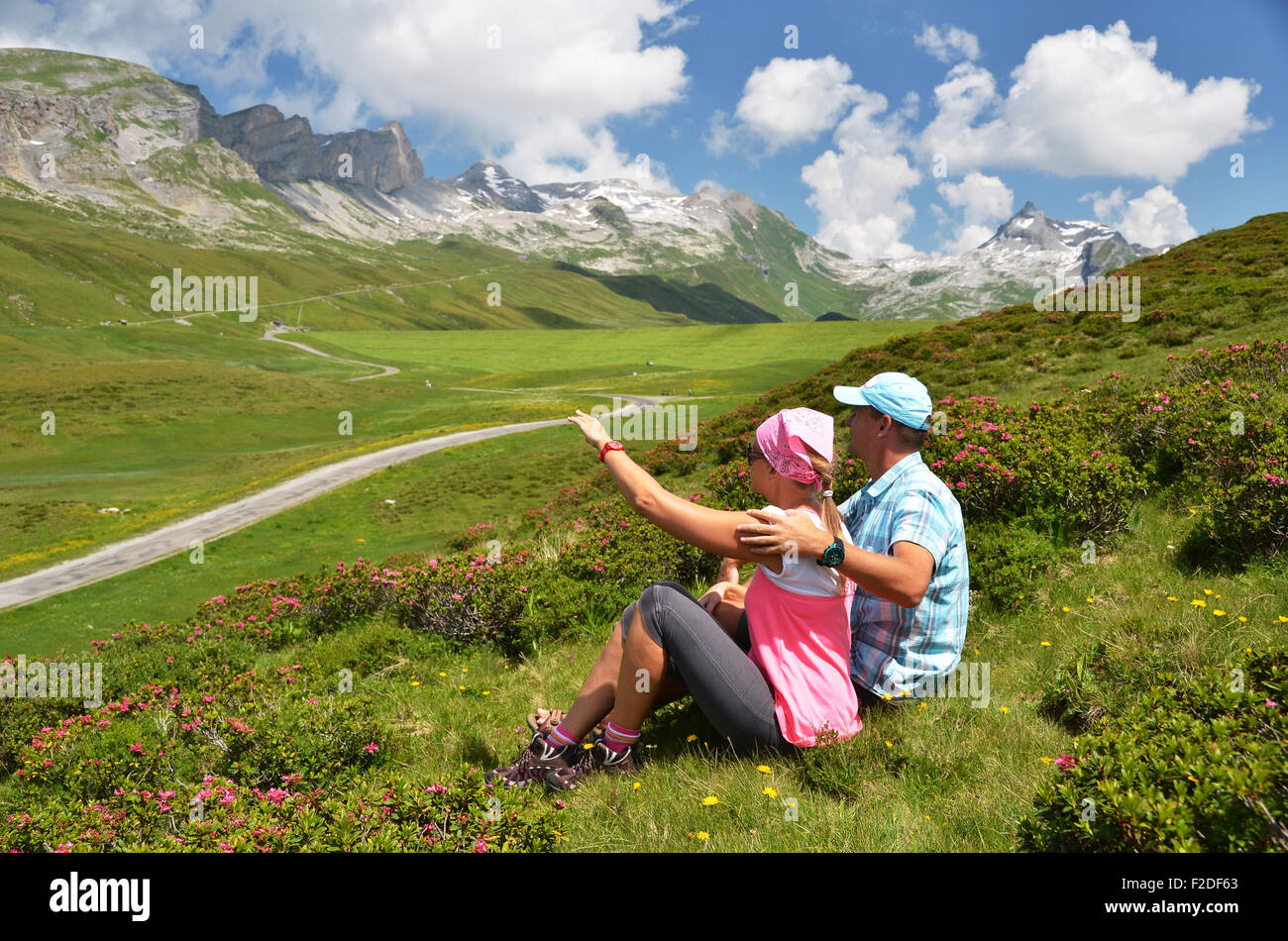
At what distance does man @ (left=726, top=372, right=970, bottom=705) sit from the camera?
4098 mm

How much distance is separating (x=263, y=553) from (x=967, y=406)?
936 inches

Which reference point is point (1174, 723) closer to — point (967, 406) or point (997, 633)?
point (997, 633)

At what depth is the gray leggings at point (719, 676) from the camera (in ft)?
→ 13.6

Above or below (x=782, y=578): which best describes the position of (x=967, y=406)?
above

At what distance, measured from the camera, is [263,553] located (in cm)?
2562

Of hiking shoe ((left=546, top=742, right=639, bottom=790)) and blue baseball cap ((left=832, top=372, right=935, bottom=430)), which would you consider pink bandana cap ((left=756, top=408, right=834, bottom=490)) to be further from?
hiking shoe ((left=546, top=742, right=639, bottom=790))

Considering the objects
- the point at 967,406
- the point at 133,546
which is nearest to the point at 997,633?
the point at 967,406

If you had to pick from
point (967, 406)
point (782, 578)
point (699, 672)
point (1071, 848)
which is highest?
point (967, 406)

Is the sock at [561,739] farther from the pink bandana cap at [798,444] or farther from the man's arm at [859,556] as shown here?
the pink bandana cap at [798,444]

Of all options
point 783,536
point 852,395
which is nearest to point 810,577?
point 783,536

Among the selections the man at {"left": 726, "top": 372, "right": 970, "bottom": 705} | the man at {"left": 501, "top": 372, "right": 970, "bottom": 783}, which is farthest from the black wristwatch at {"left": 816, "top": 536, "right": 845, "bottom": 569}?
the man at {"left": 726, "top": 372, "right": 970, "bottom": 705}

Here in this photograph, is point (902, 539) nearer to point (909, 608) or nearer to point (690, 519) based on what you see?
point (909, 608)

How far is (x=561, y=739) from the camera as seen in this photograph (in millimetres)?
4688
